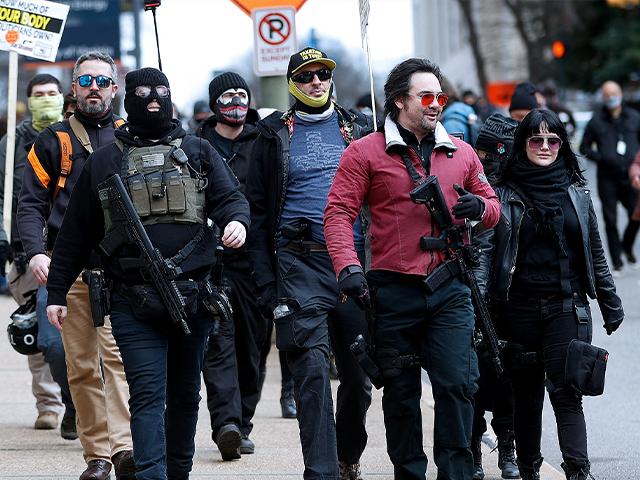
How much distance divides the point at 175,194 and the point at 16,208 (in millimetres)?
3337

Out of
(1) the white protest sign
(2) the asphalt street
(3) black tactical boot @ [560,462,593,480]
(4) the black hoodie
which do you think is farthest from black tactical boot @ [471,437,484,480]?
(1) the white protest sign

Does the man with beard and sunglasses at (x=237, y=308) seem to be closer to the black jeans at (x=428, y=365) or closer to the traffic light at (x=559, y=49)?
the black jeans at (x=428, y=365)

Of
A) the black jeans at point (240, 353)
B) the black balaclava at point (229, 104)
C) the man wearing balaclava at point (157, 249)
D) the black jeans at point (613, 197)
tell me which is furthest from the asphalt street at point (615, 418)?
the black jeans at point (613, 197)

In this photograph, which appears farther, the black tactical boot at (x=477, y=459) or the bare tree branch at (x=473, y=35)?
the bare tree branch at (x=473, y=35)

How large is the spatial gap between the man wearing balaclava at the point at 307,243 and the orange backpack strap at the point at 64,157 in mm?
929

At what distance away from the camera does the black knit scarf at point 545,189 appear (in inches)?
278

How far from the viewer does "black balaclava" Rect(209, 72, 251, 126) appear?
28.9 feet

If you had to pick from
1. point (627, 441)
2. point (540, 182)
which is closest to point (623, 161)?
point (627, 441)

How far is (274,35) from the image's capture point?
1102 centimetres

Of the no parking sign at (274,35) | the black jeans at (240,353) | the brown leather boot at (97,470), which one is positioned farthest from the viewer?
the no parking sign at (274,35)

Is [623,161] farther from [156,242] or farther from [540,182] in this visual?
[156,242]

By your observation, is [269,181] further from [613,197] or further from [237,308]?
[613,197]

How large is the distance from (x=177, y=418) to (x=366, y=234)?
118cm

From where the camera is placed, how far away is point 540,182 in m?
7.15
